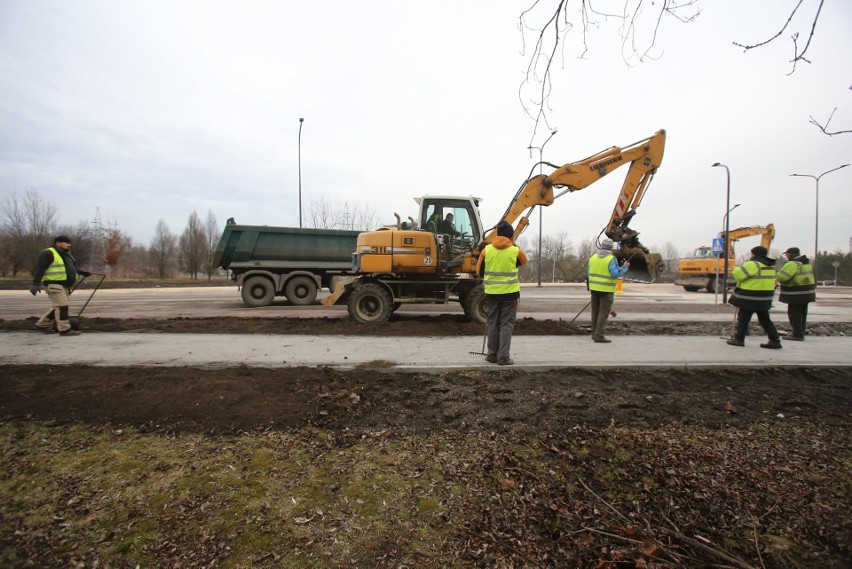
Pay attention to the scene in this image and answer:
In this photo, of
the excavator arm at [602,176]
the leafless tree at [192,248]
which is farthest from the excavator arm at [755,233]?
the leafless tree at [192,248]

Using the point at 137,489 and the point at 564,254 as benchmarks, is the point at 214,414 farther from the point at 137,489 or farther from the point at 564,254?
the point at 564,254

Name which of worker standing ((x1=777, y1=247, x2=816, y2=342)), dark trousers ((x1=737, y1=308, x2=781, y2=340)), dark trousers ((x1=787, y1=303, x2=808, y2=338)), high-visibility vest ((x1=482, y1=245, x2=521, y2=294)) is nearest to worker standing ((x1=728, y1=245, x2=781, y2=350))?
dark trousers ((x1=737, y1=308, x2=781, y2=340))

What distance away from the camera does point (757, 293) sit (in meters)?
6.98

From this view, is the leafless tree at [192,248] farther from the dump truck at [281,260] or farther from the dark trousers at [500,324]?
the dark trousers at [500,324]

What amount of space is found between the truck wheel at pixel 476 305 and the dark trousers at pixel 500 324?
3.42 meters

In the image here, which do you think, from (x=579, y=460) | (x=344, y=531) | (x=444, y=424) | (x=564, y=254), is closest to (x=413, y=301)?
(x=444, y=424)

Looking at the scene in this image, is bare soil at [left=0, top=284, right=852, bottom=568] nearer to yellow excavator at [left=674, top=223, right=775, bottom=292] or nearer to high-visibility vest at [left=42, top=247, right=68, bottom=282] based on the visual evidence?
high-visibility vest at [left=42, top=247, right=68, bottom=282]

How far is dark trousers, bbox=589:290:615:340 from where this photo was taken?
7445 millimetres

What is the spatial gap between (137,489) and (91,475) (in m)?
0.44

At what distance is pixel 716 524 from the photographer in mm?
2654

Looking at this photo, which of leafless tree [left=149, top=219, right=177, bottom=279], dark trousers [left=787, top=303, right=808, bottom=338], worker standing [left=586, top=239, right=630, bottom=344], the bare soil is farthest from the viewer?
leafless tree [left=149, top=219, right=177, bottom=279]

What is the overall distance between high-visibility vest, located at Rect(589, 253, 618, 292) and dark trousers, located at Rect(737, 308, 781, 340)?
2.07m

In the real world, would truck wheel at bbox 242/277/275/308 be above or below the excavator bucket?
below

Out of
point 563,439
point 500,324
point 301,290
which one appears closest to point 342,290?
point 500,324
